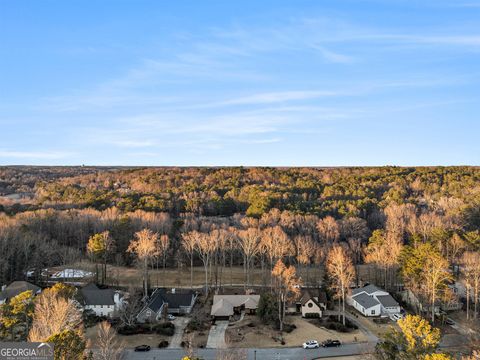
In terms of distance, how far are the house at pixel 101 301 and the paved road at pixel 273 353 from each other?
9238 millimetres

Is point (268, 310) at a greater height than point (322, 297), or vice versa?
point (268, 310)

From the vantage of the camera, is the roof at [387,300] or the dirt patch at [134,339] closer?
the dirt patch at [134,339]

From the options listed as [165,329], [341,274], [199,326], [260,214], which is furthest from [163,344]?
[260,214]

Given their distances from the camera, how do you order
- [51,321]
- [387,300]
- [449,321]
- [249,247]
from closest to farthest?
[51,321] < [449,321] < [387,300] < [249,247]

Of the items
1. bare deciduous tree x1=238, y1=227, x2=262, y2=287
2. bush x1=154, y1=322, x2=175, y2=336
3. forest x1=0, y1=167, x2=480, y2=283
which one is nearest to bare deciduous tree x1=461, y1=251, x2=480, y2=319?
forest x1=0, y1=167, x2=480, y2=283

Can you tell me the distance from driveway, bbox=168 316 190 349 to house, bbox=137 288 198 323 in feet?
4.81

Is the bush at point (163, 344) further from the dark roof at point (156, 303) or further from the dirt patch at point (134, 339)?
the dark roof at point (156, 303)

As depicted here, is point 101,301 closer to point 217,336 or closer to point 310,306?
point 217,336

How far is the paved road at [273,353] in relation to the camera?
91.3ft

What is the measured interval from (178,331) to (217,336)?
3667 mm

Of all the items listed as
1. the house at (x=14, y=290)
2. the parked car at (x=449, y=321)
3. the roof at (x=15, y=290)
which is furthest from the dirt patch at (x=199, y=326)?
the parked car at (x=449, y=321)

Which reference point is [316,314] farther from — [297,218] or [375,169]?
[375,169]

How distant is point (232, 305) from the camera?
38969 mm

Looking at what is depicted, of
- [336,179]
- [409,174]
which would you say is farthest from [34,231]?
[409,174]
